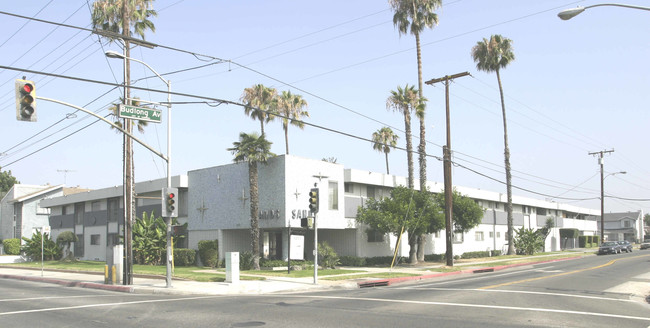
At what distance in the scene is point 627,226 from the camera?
119 meters

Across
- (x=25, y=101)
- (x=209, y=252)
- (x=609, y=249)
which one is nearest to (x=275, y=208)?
(x=209, y=252)

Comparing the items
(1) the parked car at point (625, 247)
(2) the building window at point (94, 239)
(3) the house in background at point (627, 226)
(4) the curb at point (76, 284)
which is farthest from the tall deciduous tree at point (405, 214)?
(3) the house in background at point (627, 226)

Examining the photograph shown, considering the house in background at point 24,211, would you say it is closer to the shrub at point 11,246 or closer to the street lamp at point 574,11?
the shrub at point 11,246

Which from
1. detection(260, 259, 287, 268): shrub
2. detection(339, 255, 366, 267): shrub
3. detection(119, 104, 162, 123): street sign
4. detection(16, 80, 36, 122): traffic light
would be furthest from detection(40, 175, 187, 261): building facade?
detection(16, 80, 36, 122): traffic light

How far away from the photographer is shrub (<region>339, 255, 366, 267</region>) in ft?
113

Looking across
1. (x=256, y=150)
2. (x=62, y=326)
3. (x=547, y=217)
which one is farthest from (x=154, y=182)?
(x=547, y=217)

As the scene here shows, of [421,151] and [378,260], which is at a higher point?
[421,151]

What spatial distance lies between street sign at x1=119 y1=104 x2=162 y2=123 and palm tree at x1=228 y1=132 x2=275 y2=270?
890 centimetres

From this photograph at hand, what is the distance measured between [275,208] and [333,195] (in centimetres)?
421

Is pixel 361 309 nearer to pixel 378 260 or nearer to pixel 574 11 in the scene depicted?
pixel 574 11

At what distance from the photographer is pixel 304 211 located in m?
32.1

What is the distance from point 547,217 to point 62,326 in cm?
6162

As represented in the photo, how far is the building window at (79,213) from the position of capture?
1902 inches

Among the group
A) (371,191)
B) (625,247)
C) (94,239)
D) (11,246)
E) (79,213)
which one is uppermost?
(371,191)
